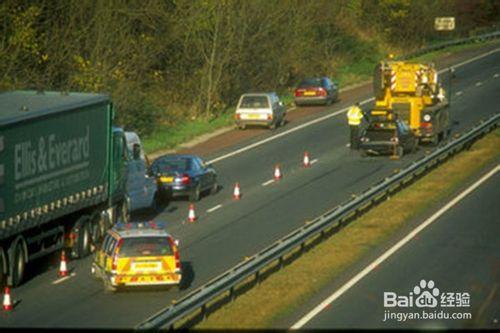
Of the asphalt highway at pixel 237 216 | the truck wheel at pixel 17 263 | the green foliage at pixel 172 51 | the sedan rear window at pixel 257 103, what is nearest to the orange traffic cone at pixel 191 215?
the asphalt highway at pixel 237 216

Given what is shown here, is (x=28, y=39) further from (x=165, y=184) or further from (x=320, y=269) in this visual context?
(x=320, y=269)

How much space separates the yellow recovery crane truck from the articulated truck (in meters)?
20.4

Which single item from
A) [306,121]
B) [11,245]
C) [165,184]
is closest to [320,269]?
[11,245]

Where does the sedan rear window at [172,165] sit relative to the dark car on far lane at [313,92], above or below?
above

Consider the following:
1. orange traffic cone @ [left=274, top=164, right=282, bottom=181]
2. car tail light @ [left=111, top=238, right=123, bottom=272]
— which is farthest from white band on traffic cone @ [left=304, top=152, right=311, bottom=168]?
car tail light @ [left=111, top=238, right=123, bottom=272]

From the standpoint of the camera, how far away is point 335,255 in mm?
30000

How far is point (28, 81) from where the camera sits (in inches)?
2041

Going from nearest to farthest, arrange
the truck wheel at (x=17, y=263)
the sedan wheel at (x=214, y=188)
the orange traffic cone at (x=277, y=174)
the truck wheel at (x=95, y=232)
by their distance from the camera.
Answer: the truck wheel at (x=17, y=263)
the truck wheel at (x=95, y=232)
the sedan wheel at (x=214, y=188)
the orange traffic cone at (x=277, y=174)

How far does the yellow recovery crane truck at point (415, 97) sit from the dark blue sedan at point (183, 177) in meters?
13.7

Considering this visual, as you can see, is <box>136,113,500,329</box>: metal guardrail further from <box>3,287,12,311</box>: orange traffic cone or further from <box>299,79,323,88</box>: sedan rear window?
<box>299,79,323,88</box>: sedan rear window

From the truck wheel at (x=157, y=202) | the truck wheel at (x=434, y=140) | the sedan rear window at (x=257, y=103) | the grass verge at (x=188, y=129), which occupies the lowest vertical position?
the grass verge at (x=188, y=129)

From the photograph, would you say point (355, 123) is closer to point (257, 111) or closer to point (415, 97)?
point (415, 97)

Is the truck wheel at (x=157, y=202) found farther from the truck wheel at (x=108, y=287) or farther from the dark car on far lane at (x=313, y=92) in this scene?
the dark car on far lane at (x=313, y=92)

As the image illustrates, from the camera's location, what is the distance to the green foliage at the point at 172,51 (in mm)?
54469
